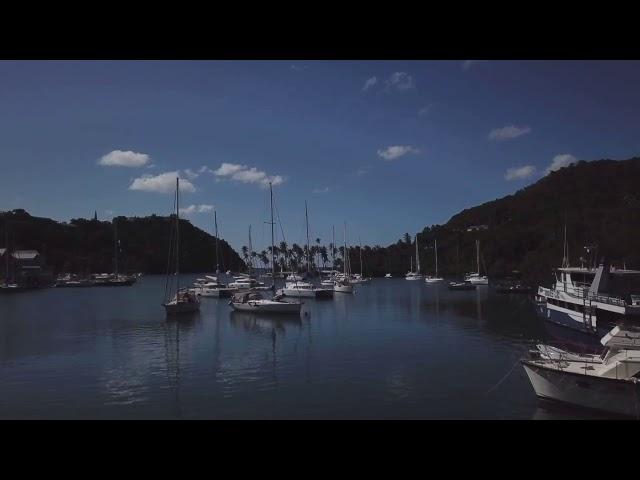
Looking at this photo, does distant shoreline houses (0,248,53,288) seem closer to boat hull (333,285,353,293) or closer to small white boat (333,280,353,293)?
small white boat (333,280,353,293)

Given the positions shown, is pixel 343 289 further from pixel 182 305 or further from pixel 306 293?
pixel 182 305

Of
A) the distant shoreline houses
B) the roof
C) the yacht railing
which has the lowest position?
the yacht railing

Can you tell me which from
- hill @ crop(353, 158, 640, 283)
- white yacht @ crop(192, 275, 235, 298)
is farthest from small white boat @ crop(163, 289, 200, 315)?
hill @ crop(353, 158, 640, 283)

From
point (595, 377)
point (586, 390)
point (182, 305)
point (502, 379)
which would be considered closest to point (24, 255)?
point (182, 305)

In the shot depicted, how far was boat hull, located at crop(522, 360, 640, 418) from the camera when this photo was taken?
10688mm

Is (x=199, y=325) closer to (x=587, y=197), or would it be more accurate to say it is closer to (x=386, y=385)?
(x=386, y=385)

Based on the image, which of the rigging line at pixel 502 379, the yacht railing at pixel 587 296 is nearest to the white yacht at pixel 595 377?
the rigging line at pixel 502 379

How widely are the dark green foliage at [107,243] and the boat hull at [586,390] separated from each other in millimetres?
103258

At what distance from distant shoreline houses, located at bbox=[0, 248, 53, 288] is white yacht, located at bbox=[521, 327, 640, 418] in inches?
3521

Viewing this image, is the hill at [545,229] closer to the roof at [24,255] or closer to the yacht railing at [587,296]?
the yacht railing at [587,296]

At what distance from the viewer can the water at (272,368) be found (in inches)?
505
